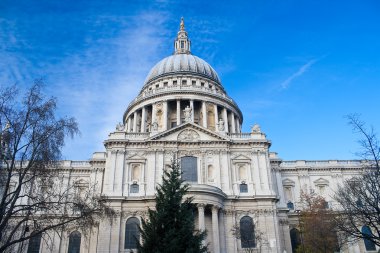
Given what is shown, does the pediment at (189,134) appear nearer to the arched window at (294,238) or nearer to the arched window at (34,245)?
the arched window at (294,238)

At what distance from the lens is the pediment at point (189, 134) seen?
42094mm

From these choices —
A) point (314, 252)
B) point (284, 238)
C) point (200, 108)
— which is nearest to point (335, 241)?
point (314, 252)

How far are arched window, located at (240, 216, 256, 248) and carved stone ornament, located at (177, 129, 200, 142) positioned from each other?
417 inches

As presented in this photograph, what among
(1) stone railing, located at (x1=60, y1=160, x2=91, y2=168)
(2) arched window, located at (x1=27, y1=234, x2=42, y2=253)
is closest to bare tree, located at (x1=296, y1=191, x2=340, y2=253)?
(1) stone railing, located at (x1=60, y1=160, x2=91, y2=168)

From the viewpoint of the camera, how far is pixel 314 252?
115 feet

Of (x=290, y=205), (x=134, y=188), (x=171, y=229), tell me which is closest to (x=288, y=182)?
(x=290, y=205)

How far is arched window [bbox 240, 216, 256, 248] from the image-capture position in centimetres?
3631

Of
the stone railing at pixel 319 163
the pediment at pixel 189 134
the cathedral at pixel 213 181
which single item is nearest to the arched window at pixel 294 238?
the cathedral at pixel 213 181

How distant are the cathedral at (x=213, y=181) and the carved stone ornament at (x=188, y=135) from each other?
0.12 metres

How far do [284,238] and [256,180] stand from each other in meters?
7.68

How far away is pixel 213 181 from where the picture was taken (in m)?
40.4

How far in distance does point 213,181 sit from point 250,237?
7.17 meters

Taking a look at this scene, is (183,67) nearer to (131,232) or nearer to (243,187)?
(243,187)

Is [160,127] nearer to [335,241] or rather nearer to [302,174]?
[302,174]
